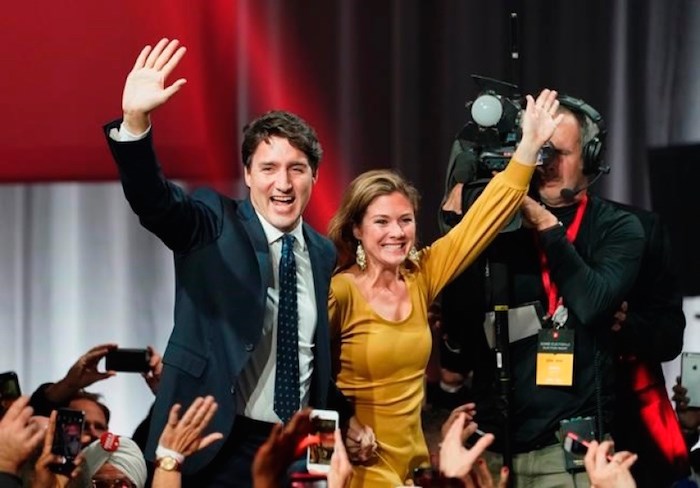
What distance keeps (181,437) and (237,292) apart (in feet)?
1.07

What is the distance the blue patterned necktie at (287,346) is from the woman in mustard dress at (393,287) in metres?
0.26

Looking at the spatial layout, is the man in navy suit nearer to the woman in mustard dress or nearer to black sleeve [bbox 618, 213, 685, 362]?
the woman in mustard dress

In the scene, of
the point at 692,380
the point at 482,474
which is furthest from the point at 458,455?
the point at 692,380

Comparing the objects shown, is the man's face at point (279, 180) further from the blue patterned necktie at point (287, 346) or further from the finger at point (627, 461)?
the finger at point (627, 461)

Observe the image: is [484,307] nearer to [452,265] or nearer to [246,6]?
[452,265]

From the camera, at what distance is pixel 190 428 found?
10.4ft

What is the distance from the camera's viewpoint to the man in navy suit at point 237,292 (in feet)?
10.5

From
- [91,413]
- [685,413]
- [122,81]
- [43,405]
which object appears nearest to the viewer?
[43,405]

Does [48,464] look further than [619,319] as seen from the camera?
No

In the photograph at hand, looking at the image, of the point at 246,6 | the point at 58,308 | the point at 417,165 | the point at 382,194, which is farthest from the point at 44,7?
the point at 382,194

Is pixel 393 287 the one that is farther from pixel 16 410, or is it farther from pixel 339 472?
pixel 16 410

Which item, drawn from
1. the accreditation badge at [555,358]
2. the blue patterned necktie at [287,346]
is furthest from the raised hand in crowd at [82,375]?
the accreditation badge at [555,358]

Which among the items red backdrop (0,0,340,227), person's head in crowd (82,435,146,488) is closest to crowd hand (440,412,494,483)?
person's head in crowd (82,435,146,488)

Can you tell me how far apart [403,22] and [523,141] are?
1544 millimetres
